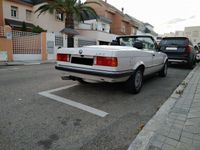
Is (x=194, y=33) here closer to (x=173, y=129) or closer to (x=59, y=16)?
(x=59, y=16)

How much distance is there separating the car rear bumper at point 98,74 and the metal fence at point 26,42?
37.1 feet

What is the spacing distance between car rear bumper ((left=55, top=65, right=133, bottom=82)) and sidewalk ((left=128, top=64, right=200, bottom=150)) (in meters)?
1.12

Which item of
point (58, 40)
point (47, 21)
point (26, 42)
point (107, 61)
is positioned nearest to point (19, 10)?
point (47, 21)

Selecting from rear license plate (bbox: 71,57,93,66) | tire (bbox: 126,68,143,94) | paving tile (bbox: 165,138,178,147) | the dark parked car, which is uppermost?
the dark parked car

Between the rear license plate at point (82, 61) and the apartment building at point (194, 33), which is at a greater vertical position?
the apartment building at point (194, 33)

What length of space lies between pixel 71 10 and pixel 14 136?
1890 cm

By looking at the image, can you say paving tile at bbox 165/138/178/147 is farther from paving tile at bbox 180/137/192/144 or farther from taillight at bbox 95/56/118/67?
taillight at bbox 95/56/118/67

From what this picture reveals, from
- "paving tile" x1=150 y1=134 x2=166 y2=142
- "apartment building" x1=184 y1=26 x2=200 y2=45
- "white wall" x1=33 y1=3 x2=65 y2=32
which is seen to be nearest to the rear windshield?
"paving tile" x1=150 y1=134 x2=166 y2=142

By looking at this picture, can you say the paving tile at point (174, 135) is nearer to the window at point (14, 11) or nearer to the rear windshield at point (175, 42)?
the rear windshield at point (175, 42)

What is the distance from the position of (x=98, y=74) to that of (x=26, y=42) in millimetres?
12530

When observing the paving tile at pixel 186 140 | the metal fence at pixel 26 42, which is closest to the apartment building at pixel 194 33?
the metal fence at pixel 26 42

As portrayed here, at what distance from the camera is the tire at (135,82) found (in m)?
4.69

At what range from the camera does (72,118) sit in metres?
3.31

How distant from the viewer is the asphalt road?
2.53 meters
